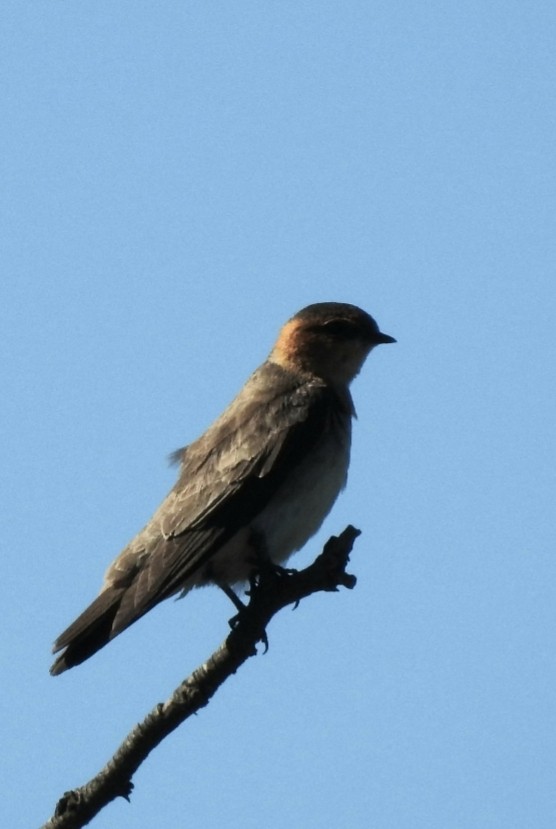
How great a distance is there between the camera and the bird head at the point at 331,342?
12.1 metres

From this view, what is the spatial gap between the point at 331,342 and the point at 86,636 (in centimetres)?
403

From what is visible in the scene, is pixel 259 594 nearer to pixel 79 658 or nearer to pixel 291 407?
pixel 79 658

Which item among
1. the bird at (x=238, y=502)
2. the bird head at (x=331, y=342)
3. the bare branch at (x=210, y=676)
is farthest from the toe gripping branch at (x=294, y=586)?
the bird head at (x=331, y=342)

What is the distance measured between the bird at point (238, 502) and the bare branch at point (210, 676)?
0.86 m

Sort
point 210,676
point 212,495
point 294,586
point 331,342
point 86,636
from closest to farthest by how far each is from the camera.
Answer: point 210,676, point 294,586, point 86,636, point 212,495, point 331,342

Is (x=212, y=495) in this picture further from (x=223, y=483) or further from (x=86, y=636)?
(x=86, y=636)

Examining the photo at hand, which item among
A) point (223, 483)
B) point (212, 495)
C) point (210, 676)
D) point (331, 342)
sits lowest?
point (210, 676)

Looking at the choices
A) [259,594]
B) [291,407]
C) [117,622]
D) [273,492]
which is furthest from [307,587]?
[291,407]

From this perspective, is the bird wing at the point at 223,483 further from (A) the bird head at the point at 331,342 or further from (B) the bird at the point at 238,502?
(A) the bird head at the point at 331,342

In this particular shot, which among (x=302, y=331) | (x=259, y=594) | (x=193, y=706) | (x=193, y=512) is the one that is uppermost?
(x=302, y=331)

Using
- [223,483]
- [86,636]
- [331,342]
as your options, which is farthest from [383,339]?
[86,636]

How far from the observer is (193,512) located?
10203 millimetres

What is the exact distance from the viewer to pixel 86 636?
363 inches

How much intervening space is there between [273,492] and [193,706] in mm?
2828
